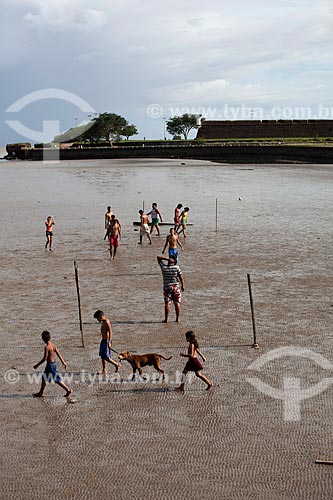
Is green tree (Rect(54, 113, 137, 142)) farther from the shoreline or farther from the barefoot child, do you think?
the barefoot child

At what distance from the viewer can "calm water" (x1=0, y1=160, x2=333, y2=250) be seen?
3017cm

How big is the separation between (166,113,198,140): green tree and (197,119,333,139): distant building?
27.2m

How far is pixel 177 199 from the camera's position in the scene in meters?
42.6

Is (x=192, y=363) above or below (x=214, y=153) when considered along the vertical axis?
below

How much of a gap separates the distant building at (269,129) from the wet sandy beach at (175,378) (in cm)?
9816

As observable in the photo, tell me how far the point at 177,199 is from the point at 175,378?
105 ft

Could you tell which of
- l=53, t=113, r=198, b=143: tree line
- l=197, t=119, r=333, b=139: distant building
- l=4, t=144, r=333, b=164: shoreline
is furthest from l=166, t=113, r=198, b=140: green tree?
l=4, t=144, r=333, b=164: shoreline

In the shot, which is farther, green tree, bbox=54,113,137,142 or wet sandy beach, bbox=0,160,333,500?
green tree, bbox=54,113,137,142

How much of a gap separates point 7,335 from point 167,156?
93314 millimetres

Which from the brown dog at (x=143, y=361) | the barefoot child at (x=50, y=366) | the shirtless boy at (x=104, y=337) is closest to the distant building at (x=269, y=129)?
the shirtless boy at (x=104, y=337)

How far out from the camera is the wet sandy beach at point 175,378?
26.6ft
